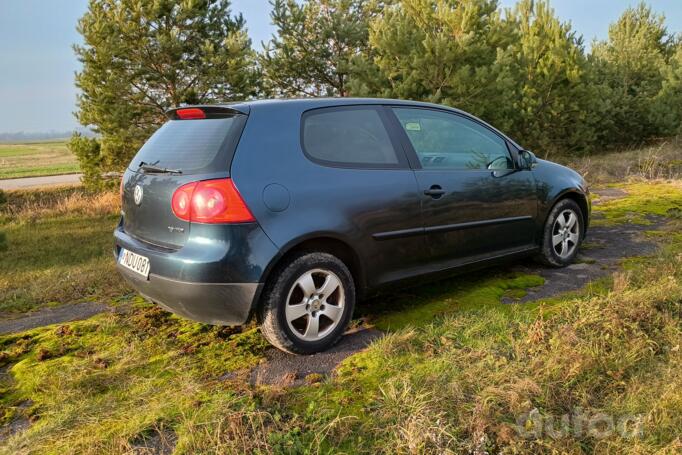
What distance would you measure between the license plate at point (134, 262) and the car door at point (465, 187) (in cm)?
191

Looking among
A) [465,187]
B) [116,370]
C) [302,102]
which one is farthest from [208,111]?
[465,187]

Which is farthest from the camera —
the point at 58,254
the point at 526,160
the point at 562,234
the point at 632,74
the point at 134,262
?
the point at 632,74

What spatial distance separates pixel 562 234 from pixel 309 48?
12.7 metres

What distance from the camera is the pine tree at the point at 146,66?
479 inches

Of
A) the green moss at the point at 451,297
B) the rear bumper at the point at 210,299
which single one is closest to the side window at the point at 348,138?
the rear bumper at the point at 210,299

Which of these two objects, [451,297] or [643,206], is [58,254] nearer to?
[451,297]

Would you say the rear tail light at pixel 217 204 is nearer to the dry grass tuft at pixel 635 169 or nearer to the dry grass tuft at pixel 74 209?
the dry grass tuft at pixel 74 209

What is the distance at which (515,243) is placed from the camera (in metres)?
4.37

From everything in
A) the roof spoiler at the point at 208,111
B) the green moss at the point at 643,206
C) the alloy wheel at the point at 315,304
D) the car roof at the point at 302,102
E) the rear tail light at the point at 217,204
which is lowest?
the alloy wheel at the point at 315,304

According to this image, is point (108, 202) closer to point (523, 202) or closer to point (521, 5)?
point (523, 202)

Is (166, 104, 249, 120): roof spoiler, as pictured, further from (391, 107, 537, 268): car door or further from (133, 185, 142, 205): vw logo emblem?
(391, 107, 537, 268): car door

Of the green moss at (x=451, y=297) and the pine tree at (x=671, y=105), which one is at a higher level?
the pine tree at (x=671, y=105)

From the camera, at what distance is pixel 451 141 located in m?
4.23

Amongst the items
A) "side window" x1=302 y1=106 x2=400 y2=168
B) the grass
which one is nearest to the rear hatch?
"side window" x1=302 y1=106 x2=400 y2=168
